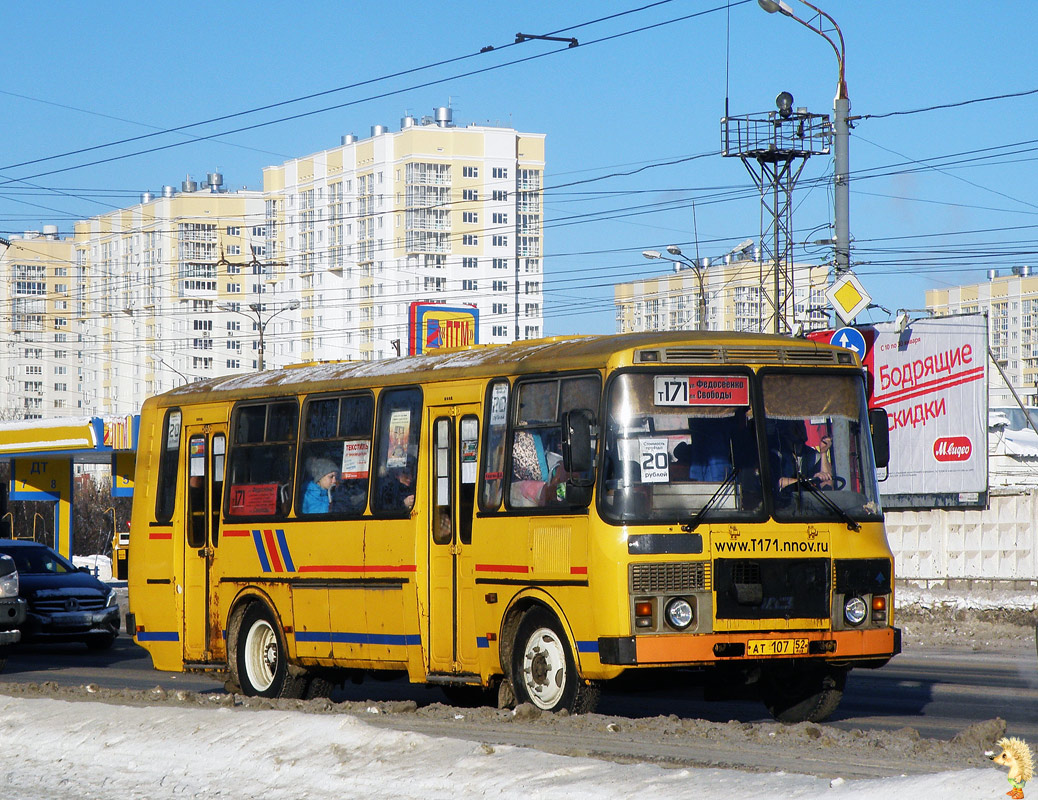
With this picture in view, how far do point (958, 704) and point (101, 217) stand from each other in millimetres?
142051

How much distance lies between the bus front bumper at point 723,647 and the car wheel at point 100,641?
13878 mm

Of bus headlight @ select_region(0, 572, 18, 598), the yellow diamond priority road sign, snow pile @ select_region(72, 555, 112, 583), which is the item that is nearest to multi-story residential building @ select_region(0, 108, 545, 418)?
snow pile @ select_region(72, 555, 112, 583)

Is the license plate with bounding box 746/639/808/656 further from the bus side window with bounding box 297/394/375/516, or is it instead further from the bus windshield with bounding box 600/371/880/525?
the bus side window with bounding box 297/394/375/516

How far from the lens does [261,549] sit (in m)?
13.9

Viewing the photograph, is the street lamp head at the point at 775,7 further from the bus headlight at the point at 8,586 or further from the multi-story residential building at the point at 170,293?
the multi-story residential building at the point at 170,293

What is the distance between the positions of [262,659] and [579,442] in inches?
200

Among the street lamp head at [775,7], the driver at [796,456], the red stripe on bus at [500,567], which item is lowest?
the red stripe on bus at [500,567]

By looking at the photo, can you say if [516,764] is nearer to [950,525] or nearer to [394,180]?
[950,525]

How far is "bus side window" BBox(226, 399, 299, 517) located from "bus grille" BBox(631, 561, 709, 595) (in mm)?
4452

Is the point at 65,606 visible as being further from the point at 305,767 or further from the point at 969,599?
the point at 305,767

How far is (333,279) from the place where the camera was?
463ft

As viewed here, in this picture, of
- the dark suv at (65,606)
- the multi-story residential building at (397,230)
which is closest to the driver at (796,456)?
the dark suv at (65,606)

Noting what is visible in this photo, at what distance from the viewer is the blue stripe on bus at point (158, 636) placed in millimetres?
14883

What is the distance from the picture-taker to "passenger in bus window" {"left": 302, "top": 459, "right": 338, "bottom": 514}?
43.2 feet
